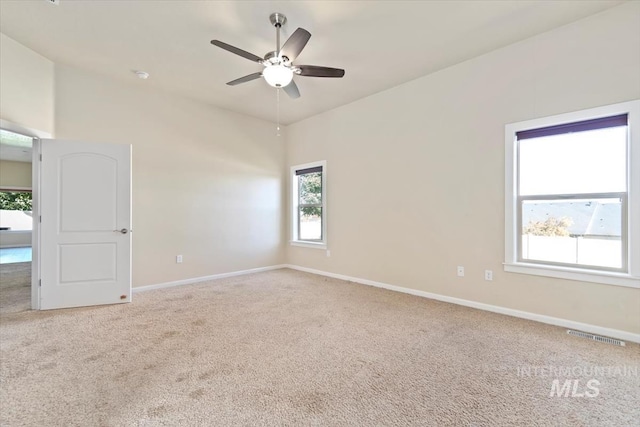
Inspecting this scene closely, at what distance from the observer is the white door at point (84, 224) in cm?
328

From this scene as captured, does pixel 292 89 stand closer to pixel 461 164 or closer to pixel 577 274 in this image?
pixel 461 164

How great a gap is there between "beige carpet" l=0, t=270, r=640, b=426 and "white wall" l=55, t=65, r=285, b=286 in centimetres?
124

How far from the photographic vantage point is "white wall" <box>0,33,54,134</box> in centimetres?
289

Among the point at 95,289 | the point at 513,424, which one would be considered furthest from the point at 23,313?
the point at 513,424

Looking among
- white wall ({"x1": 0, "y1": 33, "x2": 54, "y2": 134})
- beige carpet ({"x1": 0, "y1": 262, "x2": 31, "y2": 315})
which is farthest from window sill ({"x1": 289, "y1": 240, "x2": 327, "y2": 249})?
white wall ({"x1": 0, "y1": 33, "x2": 54, "y2": 134})

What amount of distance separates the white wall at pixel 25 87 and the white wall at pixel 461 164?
372cm

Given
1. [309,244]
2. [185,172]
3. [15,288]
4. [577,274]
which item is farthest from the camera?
[309,244]

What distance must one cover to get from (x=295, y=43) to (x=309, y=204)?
137 inches

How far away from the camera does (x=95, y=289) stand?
11.3 ft

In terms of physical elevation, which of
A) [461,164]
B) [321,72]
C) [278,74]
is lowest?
[461,164]

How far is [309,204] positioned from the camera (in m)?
5.52

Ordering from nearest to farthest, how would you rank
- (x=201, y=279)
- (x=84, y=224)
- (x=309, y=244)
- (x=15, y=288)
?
(x=84, y=224) → (x=15, y=288) → (x=201, y=279) → (x=309, y=244)

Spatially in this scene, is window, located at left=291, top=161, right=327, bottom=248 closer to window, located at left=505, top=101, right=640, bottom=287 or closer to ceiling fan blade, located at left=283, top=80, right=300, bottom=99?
ceiling fan blade, located at left=283, top=80, right=300, bottom=99

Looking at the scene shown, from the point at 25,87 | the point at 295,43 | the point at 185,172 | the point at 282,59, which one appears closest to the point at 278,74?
the point at 282,59
